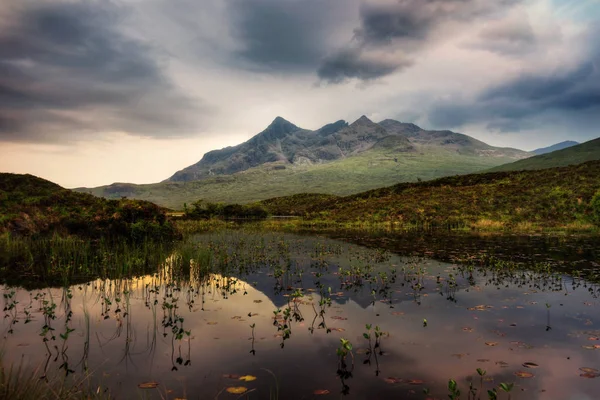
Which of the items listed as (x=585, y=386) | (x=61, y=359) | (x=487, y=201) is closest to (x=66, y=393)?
(x=61, y=359)

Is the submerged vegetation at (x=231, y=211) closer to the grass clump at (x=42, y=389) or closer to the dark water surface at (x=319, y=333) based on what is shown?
the dark water surface at (x=319, y=333)

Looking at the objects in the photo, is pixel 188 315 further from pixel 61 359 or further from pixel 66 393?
pixel 66 393

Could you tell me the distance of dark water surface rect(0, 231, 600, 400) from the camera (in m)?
6.49

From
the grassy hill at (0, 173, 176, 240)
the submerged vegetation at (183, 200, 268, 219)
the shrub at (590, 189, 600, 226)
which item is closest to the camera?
the grassy hill at (0, 173, 176, 240)

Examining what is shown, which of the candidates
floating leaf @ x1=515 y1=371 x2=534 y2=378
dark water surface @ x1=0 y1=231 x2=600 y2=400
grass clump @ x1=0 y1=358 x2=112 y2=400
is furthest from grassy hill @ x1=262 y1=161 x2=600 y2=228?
grass clump @ x1=0 y1=358 x2=112 y2=400

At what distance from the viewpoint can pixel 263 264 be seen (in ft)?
64.4

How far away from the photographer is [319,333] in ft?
29.8

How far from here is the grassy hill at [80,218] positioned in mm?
26062

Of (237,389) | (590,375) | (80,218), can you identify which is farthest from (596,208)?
(80,218)

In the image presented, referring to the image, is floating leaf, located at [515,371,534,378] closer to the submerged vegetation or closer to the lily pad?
the lily pad

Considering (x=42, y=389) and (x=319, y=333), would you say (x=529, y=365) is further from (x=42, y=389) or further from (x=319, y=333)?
(x=42, y=389)

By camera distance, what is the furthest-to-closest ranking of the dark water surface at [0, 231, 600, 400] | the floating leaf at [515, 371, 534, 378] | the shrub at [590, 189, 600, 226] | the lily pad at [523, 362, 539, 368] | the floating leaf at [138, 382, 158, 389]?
1. the shrub at [590, 189, 600, 226]
2. the lily pad at [523, 362, 539, 368]
3. the floating leaf at [515, 371, 534, 378]
4. the dark water surface at [0, 231, 600, 400]
5. the floating leaf at [138, 382, 158, 389]

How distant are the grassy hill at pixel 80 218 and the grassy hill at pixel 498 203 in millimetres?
35133

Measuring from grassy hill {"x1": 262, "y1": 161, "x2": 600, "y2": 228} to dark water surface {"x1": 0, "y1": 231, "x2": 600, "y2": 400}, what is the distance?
3188 cm
